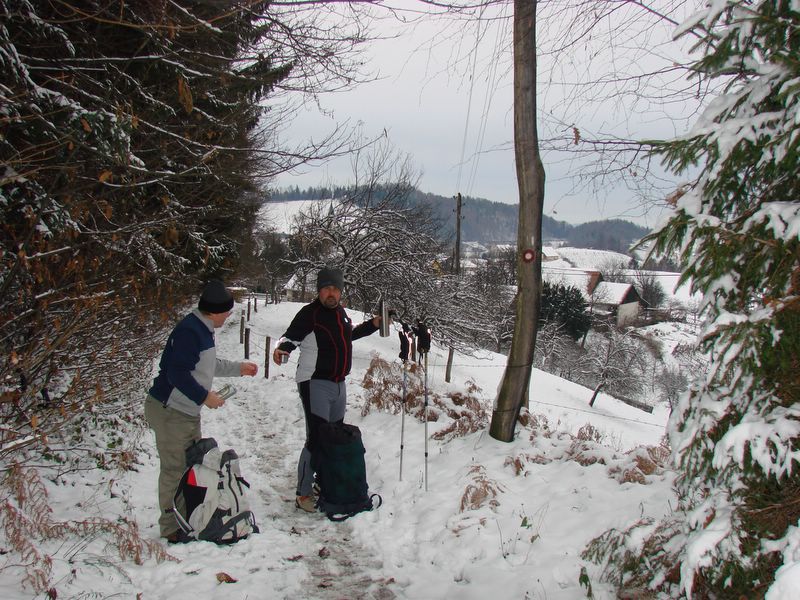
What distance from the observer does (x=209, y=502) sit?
3.71m

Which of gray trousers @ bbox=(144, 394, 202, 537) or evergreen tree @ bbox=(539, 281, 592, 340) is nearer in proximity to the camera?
gray trousers @ bbox=(144, 394, 202, 537)

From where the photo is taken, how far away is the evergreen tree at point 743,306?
2070 mm

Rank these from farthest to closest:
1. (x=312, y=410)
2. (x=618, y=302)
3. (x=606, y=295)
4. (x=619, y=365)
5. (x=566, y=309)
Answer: (x=618, y=302) < (x=606, y=295) < (x=566, y=309) < (x=619, y=365) < (x=312, y=410)

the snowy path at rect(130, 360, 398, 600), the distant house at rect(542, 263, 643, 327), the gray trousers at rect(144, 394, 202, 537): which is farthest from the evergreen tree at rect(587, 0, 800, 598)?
the distant house at rect(542, 263, 643, 327)

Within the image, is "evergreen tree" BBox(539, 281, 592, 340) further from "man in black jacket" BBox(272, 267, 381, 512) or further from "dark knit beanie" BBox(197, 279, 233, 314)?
"dark knit beanie" BBox(197, 279, 233, 314)

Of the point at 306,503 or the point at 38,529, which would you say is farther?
the point at 306,503

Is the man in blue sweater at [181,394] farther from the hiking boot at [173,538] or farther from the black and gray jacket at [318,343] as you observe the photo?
the black and gray jacket at [318,343]

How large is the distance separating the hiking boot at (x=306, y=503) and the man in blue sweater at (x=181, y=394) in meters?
1.12

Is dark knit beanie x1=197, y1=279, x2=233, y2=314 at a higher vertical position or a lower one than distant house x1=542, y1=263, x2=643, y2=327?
higher

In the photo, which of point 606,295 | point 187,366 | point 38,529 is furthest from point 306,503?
point 606,295

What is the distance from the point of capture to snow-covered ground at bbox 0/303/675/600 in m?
3.16

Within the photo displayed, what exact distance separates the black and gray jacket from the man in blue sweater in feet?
2.87

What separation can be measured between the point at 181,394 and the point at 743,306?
3.69 meters

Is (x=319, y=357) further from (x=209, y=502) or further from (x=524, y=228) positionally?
(x=524, y=228)
